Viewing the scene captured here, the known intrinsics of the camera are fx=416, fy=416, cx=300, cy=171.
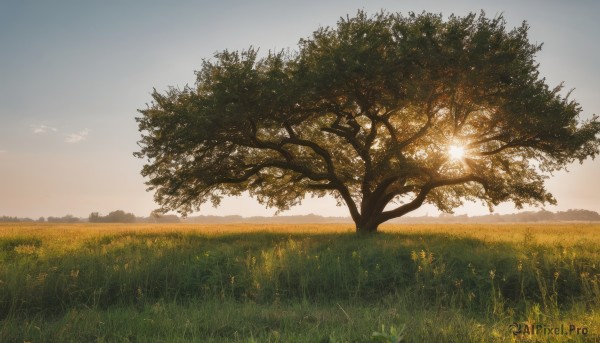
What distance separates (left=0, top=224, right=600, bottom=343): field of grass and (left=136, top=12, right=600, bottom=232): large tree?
382 inches

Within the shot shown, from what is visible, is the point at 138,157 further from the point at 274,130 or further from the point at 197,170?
the point at 274,130

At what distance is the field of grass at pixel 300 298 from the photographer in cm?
669

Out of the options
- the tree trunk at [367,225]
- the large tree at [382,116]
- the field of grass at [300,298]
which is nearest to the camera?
the field of grass at [300,298]

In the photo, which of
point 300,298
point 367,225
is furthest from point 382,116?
point 300,298

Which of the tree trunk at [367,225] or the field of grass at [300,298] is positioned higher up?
the tree trunk at [367,225]

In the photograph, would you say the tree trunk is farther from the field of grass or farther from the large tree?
the field of grass

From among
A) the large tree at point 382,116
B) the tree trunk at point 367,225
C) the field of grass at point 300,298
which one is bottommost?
the field of grass at point 300,298

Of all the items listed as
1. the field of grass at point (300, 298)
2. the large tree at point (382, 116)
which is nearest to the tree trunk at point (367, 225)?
the large tree at point (382, 116)

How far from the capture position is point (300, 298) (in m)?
9.62

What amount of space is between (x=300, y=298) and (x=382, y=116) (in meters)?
16.6

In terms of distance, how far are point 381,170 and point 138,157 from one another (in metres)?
13.5

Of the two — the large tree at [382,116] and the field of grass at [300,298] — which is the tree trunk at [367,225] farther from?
Result: the field of grass at [300,298]

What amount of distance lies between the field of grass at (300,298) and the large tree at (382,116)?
9.71 m

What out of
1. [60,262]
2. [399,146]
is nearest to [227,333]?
[60,262]
